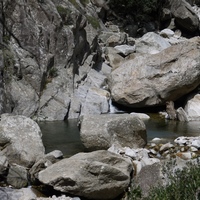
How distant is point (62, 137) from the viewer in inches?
755

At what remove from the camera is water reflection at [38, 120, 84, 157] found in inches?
647

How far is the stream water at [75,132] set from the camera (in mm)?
16922

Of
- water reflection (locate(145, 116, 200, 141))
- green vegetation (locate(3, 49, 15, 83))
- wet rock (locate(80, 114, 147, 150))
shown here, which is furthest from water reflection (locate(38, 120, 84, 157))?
green vegetation (locate(3, 49, 15, 83))

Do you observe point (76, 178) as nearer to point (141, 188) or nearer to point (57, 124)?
point (141, 188)

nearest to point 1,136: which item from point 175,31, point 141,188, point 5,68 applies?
point 141,188

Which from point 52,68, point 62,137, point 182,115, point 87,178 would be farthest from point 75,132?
point 87,178

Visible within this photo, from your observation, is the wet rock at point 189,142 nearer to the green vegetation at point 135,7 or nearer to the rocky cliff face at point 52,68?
the rocky cliff face at point 52,68

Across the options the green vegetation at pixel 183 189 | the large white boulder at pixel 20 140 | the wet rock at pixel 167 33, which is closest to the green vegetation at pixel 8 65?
the large white boulder at pixel 20 140

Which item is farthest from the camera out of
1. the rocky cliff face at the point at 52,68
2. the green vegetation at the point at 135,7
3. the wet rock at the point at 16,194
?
the green vegetation at the point at 135,7

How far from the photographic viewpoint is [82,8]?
135ft

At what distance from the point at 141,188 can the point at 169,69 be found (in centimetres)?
1917

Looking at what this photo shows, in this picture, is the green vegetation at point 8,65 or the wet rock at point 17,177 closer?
the wet rock at point 17,177

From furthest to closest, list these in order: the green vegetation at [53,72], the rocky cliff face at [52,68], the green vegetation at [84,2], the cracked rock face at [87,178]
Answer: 1. the green vegetation at [84,2]
2. the green vegetation at [53,72]
3. the rocky cliff face at [52,68]
4. the cracked rock face at [87,178]

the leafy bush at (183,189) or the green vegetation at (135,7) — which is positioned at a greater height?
the green vegetation at (135,7)
